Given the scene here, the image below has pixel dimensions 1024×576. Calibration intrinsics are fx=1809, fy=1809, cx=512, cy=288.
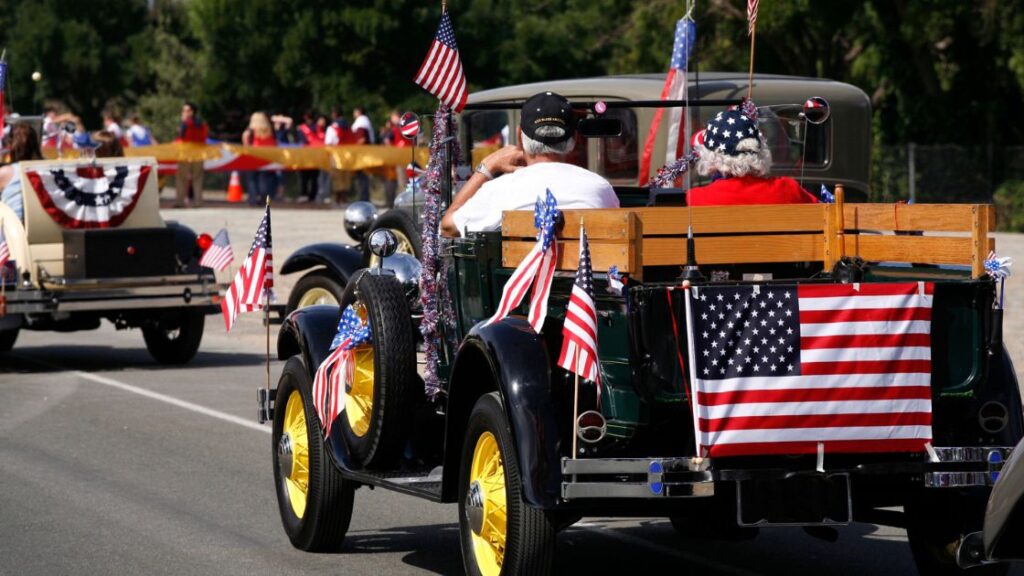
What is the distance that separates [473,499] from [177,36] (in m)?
56.8

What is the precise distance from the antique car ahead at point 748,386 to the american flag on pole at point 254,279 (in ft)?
6.09

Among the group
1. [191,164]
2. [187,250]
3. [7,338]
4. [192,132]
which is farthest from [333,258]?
[191,164]

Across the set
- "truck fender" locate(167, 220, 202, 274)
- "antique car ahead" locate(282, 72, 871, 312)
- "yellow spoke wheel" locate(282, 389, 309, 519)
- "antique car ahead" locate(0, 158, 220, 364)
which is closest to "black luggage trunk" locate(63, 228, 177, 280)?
"antique car ahead" locate(0, 158, 220, 364)

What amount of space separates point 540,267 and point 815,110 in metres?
2.37

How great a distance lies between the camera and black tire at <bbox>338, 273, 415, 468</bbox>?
706 cm

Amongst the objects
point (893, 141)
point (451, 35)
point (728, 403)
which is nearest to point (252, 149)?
point (893, 141)

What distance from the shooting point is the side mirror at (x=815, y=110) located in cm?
780

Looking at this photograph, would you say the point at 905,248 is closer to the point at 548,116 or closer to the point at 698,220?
the point at 698,220

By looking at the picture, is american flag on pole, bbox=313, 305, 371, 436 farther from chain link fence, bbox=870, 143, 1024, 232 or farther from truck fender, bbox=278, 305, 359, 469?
chain link fence, bbox=870, 143, 1024, 232

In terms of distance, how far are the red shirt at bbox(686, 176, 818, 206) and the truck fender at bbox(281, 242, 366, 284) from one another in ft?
17.8

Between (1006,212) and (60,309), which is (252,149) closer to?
(1006,212)

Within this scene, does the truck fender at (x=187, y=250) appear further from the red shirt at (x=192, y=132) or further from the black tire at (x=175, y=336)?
the red shirt at (x=192, y=132)

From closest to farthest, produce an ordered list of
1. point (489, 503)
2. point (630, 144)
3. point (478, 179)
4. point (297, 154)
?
point (489, 503)
point (478, 179)
point (630, 144)
point (297, 154)

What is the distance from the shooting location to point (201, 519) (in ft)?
28.3
